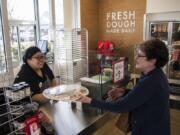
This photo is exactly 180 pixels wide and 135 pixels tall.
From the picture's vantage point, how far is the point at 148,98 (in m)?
1.09

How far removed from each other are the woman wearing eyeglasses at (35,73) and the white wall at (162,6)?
211 cm

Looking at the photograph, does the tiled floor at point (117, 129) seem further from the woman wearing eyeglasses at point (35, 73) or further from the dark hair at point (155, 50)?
the dark hair at point (155, 50)

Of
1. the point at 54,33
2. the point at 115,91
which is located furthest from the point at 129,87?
the point at 54,33

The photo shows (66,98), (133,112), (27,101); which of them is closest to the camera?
(27,101)

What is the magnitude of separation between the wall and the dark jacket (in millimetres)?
2380

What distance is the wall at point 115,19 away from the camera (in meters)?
3.64

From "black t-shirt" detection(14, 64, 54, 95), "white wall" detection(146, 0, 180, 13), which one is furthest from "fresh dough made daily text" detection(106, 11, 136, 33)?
"black t-shirt" detection(14, 64, 54, 95)

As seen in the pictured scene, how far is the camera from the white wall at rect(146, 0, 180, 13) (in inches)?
116

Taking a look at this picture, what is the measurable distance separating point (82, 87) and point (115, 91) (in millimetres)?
229

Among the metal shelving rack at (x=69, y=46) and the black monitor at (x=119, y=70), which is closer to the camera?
the black monitor at (x=119, y=70)

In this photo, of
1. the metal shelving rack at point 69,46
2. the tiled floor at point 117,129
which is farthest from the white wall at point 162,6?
the tiled floor at point 117,129

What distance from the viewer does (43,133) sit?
0.98 meters

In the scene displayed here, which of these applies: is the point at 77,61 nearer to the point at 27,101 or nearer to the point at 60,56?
the point at 60,56

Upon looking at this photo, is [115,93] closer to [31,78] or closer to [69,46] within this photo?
[31,78]
